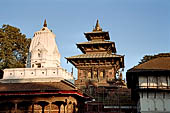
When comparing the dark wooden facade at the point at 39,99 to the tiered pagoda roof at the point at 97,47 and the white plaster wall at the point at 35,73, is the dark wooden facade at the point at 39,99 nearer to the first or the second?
the white plaster wall at the point at 35,73

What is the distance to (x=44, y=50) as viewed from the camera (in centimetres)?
3859

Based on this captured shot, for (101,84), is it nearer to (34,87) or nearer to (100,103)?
(100,103)

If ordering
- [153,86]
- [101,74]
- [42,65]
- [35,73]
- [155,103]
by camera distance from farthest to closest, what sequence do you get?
[101,74] < [42,65] < [35,73] < [155,103] < [153,86]

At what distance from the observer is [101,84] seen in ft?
130

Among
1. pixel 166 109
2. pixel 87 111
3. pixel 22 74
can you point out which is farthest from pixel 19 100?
pixel 166 109

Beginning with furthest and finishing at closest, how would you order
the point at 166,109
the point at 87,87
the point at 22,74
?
1. the point at 87,87
2. the point at 22,74
3. the point at 166,109

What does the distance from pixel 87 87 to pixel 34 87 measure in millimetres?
14964

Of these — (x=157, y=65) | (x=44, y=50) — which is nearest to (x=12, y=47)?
(x=44, y=50)

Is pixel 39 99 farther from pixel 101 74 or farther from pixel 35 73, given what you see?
pixel 101 74

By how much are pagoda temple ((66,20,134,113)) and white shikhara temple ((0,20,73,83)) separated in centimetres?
458

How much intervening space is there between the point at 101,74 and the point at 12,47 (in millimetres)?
18709

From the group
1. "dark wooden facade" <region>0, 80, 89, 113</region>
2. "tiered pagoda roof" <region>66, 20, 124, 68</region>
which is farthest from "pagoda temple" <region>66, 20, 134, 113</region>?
"dark wooden facade" <region>0, 80, 89, 113</region>

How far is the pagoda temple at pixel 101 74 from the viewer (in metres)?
32.4

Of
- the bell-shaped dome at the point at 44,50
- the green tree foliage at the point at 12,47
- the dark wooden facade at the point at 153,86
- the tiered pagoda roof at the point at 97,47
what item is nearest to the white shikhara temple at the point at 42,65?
the bell-shaped dome at the point at 44,50
